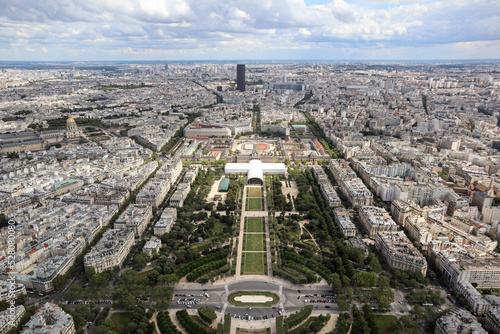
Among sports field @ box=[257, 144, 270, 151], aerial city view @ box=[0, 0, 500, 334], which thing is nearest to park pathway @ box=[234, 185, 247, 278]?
aerial city view @ box=[0, 0, 500, 334]

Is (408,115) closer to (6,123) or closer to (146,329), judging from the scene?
(146,329)

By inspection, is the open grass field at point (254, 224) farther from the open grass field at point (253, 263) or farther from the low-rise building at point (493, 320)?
the low-rise building at point (493, 320)

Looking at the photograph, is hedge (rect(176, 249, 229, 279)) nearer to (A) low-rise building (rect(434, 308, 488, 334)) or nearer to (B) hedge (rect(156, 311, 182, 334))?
(B) hedge (rect(156, 311, 182, 334))

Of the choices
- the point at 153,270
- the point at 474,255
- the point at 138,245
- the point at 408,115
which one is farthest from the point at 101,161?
A: the point at 408,115

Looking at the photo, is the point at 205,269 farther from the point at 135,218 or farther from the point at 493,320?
the point at 493,320

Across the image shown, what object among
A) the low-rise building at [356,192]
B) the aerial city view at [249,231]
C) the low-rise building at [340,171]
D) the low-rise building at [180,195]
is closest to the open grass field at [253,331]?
the aerial city view at [249,231]

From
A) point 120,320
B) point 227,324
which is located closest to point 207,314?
point 227,324
